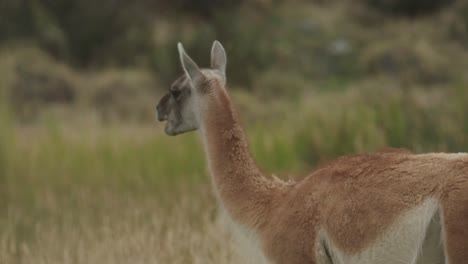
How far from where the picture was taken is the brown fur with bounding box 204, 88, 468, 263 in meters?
4.54

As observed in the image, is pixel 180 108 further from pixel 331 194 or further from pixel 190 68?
pixel 331 194

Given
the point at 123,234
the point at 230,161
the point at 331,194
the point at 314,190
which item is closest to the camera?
the point at 331,194

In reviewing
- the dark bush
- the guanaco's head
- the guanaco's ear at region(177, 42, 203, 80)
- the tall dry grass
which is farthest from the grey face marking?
the dark bush

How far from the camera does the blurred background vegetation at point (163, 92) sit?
9898mm

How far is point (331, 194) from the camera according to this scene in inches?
199

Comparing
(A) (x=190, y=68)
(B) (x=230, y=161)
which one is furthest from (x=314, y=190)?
(A) (x=190, y=68)

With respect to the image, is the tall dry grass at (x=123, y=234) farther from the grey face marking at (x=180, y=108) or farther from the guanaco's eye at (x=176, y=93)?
the guanaco's eye at (x=176, y=93)

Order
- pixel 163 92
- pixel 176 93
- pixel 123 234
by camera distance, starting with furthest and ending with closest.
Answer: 1. pixel 163 92
2. pixel 123 234
3. pixel 176 93

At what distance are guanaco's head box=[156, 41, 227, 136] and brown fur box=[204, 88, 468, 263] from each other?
7 cm

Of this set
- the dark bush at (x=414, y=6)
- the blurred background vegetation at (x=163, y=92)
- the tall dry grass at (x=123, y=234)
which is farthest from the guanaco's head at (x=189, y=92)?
the dark bush at (x=414, y=6)

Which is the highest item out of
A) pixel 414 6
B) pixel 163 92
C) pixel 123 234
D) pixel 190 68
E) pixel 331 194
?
pixel 414 6

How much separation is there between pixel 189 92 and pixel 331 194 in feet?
3.92

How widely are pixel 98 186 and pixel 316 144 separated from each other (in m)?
2.26

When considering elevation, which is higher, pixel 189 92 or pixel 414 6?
pixel 414 6
